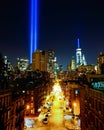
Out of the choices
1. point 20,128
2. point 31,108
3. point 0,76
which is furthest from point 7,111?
point 31,108

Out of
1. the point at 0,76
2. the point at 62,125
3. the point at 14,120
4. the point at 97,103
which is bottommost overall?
the point at 62,125

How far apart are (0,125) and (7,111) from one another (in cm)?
420

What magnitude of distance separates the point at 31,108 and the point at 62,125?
15.7m

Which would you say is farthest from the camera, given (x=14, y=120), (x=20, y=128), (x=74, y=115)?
(x=74, y=115)

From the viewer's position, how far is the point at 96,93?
126ft

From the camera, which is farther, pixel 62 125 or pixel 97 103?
pixel 62 125

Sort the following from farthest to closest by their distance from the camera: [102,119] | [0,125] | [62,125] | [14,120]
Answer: [62,125] < [14,120] < [0,125] < [102,119]

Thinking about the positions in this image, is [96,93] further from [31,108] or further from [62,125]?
[31,108]

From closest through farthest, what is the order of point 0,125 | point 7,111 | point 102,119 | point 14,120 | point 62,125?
point 102,119 → point 0,125 → point 7,111 → point 14,120 → point 62,125

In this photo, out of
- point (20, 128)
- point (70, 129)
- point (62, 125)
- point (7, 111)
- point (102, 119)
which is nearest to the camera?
point (102, 119)

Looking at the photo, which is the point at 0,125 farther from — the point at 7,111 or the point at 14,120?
the point at 14,120

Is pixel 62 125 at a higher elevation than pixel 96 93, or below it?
below

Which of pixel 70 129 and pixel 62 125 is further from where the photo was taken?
pixel 62 125

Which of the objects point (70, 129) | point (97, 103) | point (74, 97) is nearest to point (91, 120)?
point (97, 103)
